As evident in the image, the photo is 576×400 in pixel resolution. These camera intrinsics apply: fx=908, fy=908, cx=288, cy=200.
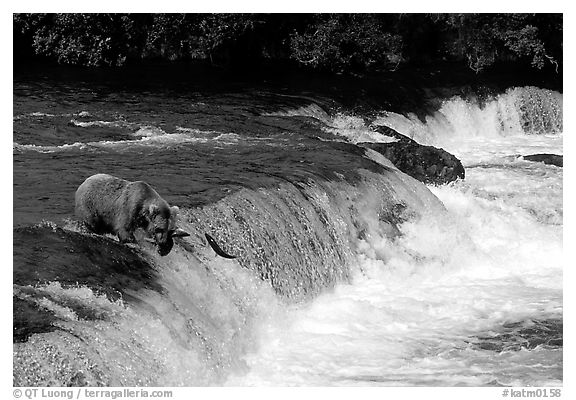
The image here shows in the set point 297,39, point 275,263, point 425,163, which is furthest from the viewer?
point 297,39

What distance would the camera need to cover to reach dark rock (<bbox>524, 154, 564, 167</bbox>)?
56.2 feet

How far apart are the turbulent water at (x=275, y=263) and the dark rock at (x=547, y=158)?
0.67 feet

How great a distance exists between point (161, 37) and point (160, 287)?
16.8 meters

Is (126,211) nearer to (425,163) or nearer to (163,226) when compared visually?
(163,226)

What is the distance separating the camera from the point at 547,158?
1736 cm

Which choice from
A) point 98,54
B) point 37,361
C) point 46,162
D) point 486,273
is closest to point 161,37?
point 98,54

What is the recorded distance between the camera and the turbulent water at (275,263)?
7750mm

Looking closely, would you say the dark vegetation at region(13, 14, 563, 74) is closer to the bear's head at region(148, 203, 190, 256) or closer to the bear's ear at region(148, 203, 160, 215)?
the bear's head at region(148, 203, 190, 256)

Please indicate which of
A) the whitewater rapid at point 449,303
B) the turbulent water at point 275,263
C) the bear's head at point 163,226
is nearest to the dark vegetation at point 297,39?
the turbulent water at point 275,263

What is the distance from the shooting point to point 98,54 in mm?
23172

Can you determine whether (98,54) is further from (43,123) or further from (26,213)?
(26,213)

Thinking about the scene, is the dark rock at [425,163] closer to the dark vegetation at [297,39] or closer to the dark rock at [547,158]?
the dark rock at [547,158]

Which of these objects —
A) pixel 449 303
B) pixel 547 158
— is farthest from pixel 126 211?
pixel 547 158

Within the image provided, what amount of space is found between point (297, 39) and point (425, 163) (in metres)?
9.66
